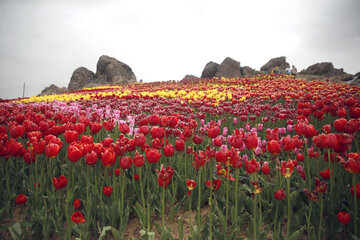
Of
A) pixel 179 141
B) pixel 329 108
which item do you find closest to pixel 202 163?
pixel 179 141

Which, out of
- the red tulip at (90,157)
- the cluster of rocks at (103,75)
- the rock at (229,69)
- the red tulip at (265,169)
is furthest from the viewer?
the cluster of rocks at (103,75)

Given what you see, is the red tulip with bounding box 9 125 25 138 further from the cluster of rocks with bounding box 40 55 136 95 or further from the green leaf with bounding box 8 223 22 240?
the cluster of rocks with bounding box 40 55 136 95

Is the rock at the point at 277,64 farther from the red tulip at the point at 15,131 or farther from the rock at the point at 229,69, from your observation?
the red tulip at the point at 15,131

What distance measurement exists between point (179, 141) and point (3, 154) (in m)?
1.60

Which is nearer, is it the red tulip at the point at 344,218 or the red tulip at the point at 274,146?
the red tulip at the point at 344,218

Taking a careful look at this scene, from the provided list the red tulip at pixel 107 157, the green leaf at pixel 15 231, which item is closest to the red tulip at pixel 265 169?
the red tulip at pixel 107 157

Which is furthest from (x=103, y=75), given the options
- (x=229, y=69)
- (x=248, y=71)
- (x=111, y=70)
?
(x=248, y=71)

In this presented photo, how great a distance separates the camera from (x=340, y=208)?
6.09 ft

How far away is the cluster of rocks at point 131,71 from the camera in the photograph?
25.8 m

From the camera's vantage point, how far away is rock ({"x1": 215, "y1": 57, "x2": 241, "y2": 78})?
90.9 ft

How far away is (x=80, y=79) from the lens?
33.8m

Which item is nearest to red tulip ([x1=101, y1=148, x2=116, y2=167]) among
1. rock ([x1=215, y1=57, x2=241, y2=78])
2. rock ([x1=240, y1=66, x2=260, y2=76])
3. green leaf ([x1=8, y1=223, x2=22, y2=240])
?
green leaf ([x1=8, y1=223, x2=22, y2=240])

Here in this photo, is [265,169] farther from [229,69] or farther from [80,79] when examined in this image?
[80,79]

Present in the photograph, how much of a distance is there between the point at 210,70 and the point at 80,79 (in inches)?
824
